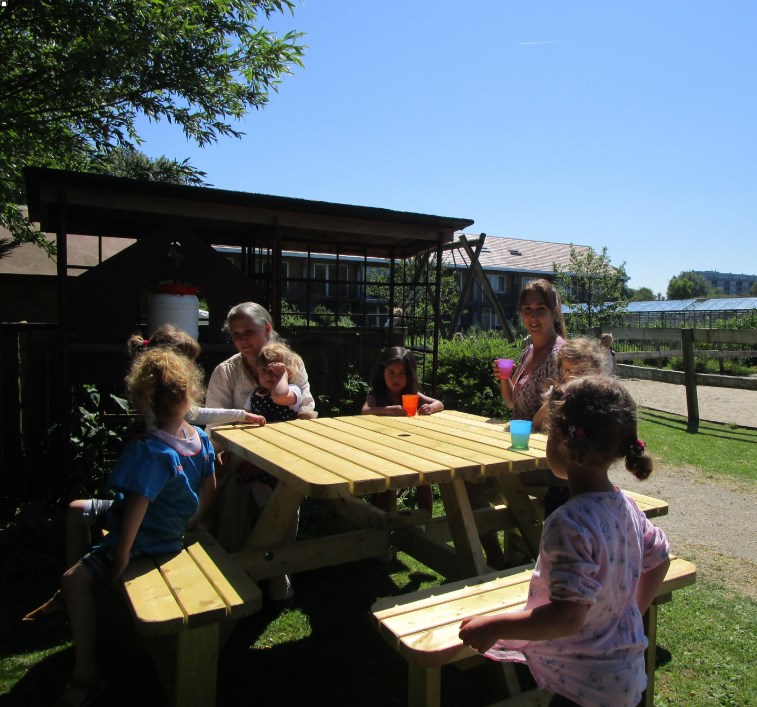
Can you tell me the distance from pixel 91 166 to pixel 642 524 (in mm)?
8763

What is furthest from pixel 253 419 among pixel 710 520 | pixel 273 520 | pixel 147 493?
pixel 710 520

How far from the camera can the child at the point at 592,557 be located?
1.39m

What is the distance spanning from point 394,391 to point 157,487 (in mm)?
2185

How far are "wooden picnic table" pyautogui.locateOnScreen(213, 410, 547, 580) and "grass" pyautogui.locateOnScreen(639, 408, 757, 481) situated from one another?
3.87 meters

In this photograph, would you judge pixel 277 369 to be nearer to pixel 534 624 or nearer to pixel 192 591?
pixel 192 591

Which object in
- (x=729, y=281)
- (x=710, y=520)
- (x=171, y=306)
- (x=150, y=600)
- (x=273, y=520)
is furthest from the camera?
(x=729, y=281)

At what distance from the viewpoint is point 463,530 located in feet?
9.27

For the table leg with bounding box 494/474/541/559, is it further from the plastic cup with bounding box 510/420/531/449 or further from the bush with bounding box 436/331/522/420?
the bush with bounding box 436/331/522/420

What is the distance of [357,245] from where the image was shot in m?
7.96

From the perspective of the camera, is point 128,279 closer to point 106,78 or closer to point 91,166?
point 106,78

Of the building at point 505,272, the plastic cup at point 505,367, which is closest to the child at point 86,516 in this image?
the plastic cup at point 505,367

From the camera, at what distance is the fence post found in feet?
29.9

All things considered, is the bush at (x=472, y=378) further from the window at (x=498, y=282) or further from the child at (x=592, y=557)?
the window at (x=498, y=282)

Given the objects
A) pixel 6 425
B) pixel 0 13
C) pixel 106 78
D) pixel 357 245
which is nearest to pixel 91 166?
pixel 106 78
